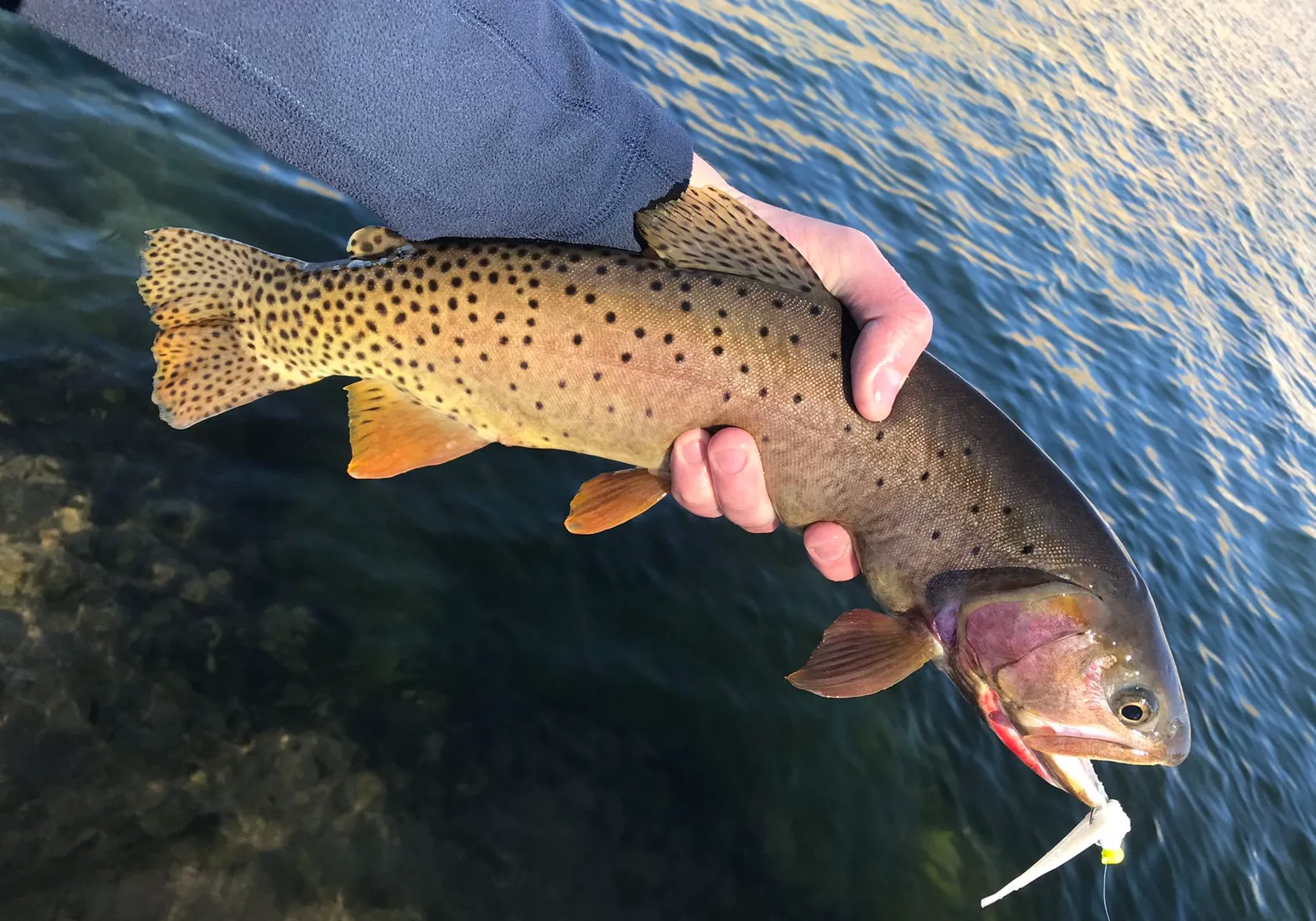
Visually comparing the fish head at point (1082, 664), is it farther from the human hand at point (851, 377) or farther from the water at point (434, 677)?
the water at point (434, 677)

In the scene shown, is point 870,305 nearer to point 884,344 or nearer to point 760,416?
point 884,344

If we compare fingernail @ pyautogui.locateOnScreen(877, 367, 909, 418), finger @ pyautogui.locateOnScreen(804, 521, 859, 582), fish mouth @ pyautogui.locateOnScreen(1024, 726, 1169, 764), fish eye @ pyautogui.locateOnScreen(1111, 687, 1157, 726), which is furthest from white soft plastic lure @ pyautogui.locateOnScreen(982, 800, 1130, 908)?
fingernail @ pyautogui.locateOnScreen(877, 367, 909, 418)

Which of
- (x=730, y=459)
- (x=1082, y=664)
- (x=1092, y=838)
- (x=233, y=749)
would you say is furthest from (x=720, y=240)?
(x=233, y=749)

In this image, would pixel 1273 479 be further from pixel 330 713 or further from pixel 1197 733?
pixel 330 713

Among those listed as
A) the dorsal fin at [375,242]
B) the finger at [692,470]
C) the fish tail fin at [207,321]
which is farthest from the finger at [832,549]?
the fish tail fin at [207,321]

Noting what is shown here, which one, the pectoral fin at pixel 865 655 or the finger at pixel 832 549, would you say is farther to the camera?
the finger at pixel 832 549
